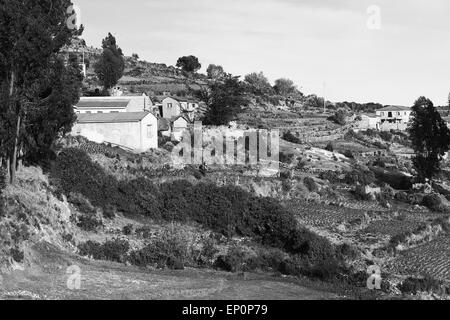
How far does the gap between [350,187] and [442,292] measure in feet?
88.3

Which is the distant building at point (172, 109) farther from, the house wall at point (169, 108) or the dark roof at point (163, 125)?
the dark roof at point (163, 125)

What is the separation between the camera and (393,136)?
330ft

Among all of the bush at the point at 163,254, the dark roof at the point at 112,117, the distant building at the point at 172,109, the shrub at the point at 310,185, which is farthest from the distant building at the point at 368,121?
the bush at the point at 163,254

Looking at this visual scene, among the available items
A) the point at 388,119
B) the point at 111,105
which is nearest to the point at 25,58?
the point at 111,105

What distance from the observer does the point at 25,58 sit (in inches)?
1078

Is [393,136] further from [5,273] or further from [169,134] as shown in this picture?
[5,273]

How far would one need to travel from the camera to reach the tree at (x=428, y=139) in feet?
187

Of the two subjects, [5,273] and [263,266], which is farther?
[263,266]

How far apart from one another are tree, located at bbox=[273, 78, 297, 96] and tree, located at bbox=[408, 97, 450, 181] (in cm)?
8817

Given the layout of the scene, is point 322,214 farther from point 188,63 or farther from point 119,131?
point 188,63

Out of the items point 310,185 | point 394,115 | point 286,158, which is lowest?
point 310,185

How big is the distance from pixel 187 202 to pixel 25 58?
12.4 m

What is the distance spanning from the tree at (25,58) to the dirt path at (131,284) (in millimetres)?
6247

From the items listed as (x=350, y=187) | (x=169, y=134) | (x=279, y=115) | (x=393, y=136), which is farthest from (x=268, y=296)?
(x=393, y=136)
